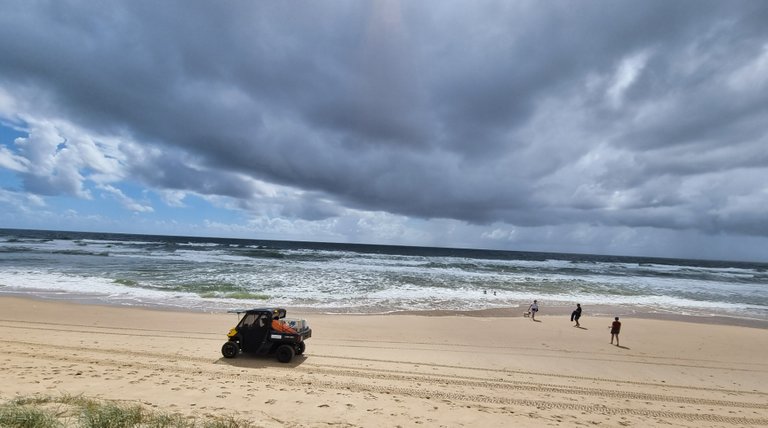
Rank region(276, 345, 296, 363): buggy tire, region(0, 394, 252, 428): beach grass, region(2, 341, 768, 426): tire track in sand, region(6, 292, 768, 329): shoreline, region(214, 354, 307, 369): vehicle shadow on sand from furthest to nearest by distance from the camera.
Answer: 1. region(6, 292, 768, 329): shoreline
2. region(276, 345, 296, 363): buggy tire
3. region(214, 354, 307, 369): vehicle shadow on sand
4. region(2, 341, 768, 426): tire track in sand
5. region(0, 394, 252, 428): beach grass

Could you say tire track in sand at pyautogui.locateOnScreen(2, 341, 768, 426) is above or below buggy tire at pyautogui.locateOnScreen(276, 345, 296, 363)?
below

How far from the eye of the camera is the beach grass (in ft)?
15.7

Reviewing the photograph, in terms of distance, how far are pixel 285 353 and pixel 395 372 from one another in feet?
9.76

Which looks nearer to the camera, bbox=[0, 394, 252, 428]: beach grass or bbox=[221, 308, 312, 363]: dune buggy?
bbox=[0, 394, 252, 428]: beach grass

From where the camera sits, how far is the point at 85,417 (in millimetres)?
5004

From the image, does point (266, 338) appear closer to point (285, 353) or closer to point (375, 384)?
point (285, 353)

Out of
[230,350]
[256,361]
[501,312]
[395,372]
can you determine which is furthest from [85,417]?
[501,312]

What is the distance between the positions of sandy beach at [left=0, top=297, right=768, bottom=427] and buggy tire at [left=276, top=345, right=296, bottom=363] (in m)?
0.27

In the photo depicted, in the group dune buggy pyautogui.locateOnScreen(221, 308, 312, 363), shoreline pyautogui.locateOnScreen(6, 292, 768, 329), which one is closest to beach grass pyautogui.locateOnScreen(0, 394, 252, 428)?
dune buggy pyautogui.locateOnScreen(221, 308, 312, 363)

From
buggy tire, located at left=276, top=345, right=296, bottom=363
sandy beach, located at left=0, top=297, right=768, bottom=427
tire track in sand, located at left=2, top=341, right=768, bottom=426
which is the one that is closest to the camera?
sandy beach, located at left=0, top=297, right=768, bottom=427

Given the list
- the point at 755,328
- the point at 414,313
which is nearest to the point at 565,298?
the point at 755,328

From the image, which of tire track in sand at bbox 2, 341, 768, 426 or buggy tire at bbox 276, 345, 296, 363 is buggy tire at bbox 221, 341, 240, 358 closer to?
tire track in sand at bbox 2, 341, 768, 426

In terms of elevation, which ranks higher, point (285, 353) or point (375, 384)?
point (285, 353)

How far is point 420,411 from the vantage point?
6.87m
